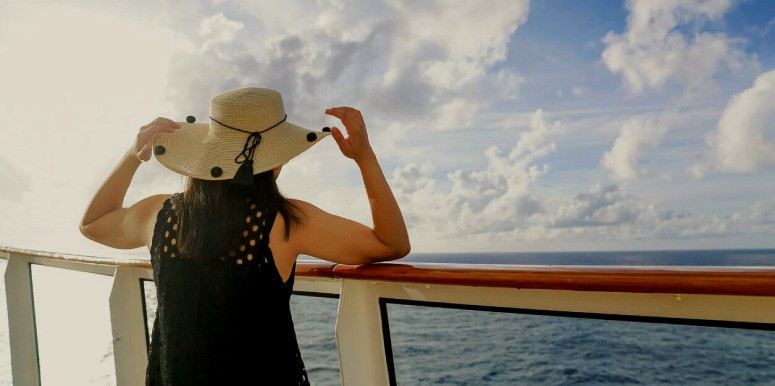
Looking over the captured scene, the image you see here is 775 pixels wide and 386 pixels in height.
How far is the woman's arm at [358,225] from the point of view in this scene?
3.30 ft

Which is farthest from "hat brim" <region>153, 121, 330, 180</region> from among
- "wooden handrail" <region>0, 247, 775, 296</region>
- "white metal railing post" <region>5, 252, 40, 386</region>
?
"white metal railing post" <region>5, 252, 40, 386</region>

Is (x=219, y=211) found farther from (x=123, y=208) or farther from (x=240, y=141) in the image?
(x=123, y=208)

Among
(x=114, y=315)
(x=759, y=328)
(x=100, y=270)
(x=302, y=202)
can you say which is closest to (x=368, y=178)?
(x=302, y=202)

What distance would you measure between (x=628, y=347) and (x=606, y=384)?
1289 centimetres

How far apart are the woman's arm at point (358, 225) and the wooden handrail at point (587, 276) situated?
0.21 feet

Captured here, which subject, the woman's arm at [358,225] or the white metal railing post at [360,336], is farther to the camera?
the white metal railing post at [360,336]

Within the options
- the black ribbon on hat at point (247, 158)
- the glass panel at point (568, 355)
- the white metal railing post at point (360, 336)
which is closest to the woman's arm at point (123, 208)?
the black ribbon on hat at point (247, 158)

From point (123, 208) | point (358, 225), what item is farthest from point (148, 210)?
point (358, 225)

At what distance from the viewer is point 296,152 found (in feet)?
3.38

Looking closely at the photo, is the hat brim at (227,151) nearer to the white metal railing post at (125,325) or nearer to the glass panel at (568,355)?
the white metal railing post at (125,325)

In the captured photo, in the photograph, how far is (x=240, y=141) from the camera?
41.4 inches

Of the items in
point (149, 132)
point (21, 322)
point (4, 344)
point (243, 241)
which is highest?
point (149, 132)

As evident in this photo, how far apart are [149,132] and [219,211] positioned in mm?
337

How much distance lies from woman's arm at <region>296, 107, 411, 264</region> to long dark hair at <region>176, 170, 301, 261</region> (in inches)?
1.6
